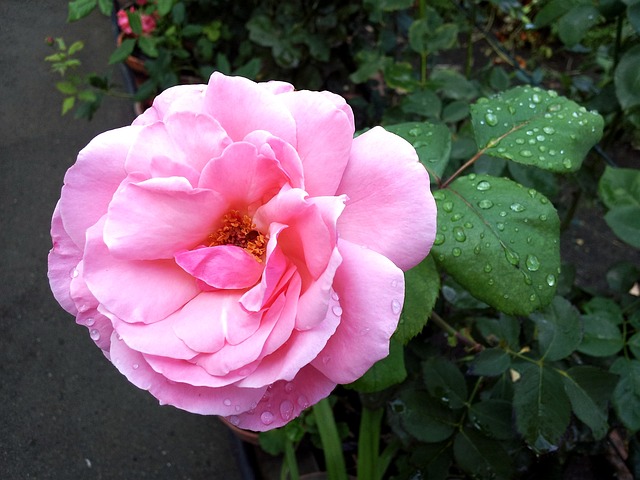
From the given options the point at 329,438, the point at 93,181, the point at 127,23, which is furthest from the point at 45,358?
the point at 127,23

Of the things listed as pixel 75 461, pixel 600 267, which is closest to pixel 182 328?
pixel 75 461

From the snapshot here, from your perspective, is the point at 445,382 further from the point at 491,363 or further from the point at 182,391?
the point at 182,391

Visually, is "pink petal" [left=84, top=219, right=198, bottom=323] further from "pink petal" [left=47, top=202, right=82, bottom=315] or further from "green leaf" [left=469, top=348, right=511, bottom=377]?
"green leaf" [left=469, top=348, right=511, bottom=377]

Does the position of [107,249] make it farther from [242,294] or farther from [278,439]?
[278,439]

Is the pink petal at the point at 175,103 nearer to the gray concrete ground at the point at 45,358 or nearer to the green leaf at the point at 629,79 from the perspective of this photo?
the gray concrete ground at the point at 45,358

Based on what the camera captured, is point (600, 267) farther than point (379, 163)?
Yes

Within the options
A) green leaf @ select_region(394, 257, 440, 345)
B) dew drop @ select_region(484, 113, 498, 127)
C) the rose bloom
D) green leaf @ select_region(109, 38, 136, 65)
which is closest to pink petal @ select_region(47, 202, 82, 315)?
the rose bloom

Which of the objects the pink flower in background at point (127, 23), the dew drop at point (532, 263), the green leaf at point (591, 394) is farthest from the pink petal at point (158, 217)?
the pink flower in background at point (127, 23)
